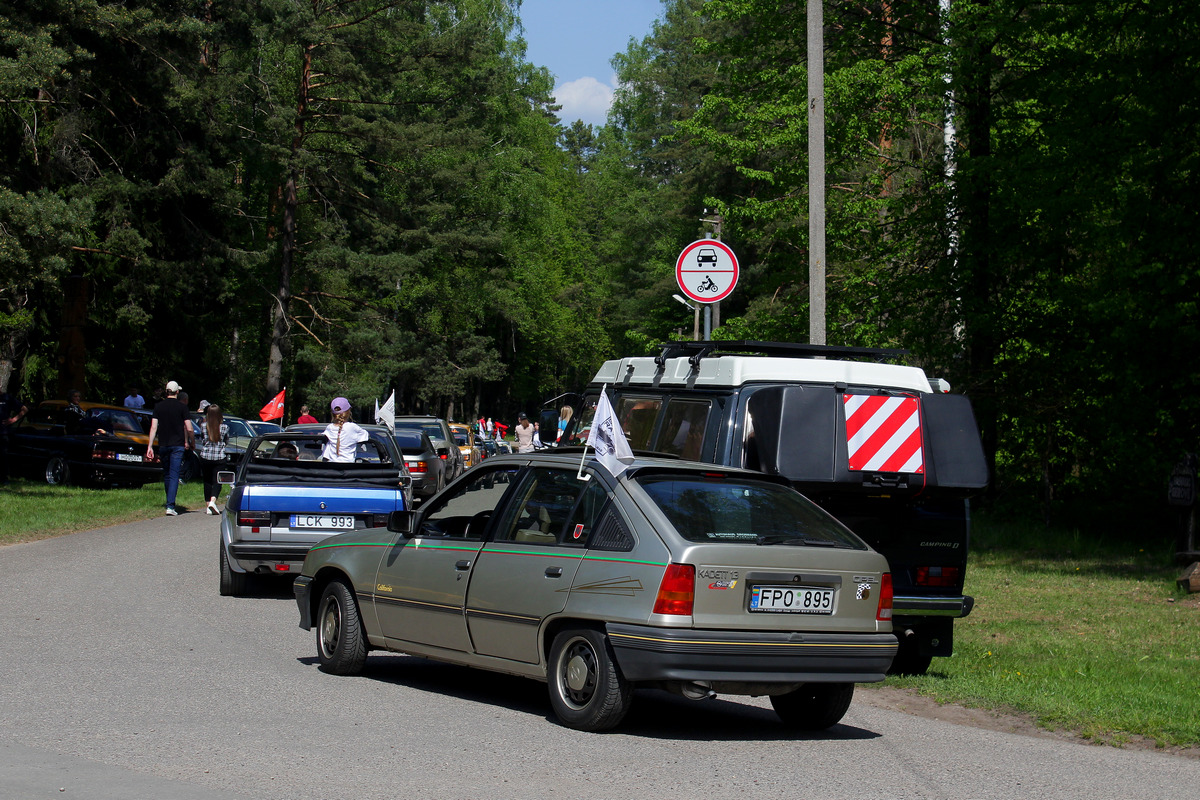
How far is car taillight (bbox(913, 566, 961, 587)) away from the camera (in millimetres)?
8891

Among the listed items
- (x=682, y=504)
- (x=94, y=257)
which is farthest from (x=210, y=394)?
(x=682, y=504)

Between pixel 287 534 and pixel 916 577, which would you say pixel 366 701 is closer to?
pixel 916 577

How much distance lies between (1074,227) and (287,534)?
1322 cm

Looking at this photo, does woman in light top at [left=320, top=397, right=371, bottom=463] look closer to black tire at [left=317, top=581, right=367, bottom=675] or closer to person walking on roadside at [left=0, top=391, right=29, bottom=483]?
black tire at [left=317, top=581, right=367, bottom=675]

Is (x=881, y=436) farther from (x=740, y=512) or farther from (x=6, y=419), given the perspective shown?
(x=6, y=419)

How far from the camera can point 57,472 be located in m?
27.4

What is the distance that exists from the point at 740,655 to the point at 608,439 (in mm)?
1527

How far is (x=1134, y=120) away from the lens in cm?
1773

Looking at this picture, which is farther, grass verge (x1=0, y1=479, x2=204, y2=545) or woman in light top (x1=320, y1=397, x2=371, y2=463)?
grass verge (x1=0, y1=479, x2=204, y2=545)

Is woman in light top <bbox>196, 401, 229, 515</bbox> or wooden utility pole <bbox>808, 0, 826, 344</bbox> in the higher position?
wooden utility pole <bbox>808, 0, 826, 344</bbox>

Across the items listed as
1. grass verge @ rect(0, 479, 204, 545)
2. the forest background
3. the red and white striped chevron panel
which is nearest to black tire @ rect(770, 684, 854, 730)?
the red and white striped chevron panel

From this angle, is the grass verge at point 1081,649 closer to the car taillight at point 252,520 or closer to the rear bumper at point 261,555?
the rear bumper at point 261,555

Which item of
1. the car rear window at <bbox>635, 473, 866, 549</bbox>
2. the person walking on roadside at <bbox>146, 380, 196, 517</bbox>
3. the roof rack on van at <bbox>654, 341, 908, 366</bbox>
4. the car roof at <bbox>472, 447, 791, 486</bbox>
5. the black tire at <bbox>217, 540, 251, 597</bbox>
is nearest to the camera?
the car rear window at <bbox>635, 473, 866, 549</bbox>

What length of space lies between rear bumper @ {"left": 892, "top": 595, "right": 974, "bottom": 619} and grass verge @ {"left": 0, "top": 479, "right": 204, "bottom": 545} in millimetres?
12942
